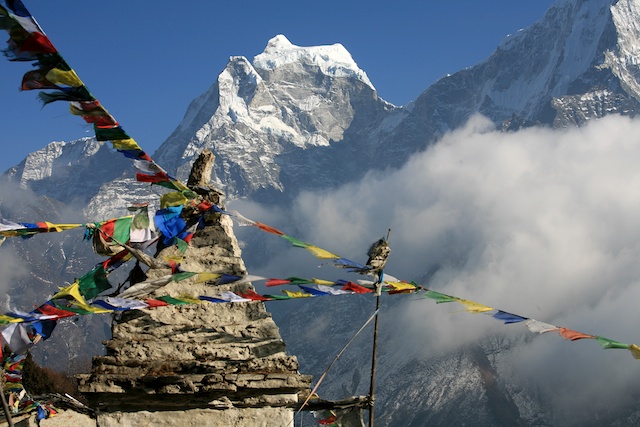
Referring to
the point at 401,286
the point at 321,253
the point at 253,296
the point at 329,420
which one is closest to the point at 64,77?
the point at 253,296

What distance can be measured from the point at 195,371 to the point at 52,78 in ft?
11.3

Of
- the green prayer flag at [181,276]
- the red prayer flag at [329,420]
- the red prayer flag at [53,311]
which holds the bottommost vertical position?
the red prayer flag at [329,420]

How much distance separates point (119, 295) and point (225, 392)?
1641mm

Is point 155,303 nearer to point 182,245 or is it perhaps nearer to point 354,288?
point 182,245

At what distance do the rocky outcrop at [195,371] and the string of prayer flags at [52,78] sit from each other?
75.5 inches

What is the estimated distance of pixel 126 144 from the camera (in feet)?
37.1

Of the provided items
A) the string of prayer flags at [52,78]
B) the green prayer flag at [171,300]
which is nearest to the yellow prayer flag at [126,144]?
the string of prayer flags at [52,78]

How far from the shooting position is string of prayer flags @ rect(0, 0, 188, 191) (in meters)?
9.55

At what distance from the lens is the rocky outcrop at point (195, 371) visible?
1020 centimetres

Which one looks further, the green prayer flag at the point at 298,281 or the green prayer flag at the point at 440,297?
the green prayer flag at the point at 440,297

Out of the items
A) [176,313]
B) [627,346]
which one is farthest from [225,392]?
[627,346]

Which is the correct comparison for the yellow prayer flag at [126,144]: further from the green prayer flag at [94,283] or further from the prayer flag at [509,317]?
the prayer flag at [509,317]

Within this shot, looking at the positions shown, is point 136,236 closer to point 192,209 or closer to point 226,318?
point 192,209

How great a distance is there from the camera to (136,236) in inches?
466
